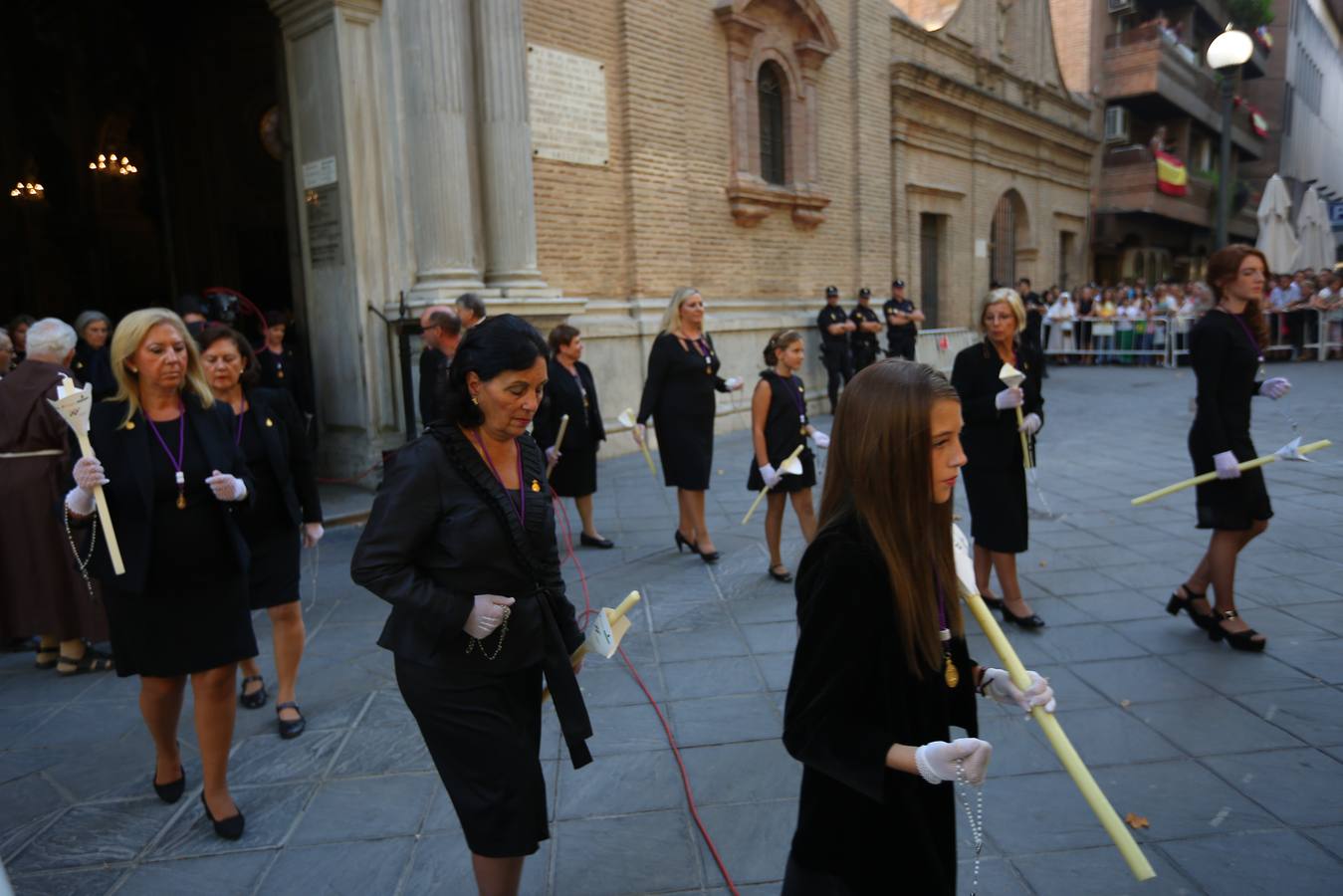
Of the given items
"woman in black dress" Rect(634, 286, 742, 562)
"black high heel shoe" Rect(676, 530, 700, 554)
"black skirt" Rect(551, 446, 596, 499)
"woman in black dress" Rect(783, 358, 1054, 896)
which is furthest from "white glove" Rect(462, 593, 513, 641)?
→ "black skirt" Rect(551, 446, 596, 499)

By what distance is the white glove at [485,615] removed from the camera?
2275 mm

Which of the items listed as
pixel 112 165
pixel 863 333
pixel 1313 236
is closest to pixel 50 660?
pixel 112 165

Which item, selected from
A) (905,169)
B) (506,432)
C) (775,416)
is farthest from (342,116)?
(905,169)

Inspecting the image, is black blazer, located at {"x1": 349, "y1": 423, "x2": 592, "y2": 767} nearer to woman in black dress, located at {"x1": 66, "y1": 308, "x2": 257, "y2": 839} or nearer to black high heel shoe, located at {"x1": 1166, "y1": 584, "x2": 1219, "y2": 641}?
woman in black dress, located at {"x1": 66, "y1": 308, "x2": 257, "y2": 839}

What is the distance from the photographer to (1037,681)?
2008 mm

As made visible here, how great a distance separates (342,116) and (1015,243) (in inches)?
754

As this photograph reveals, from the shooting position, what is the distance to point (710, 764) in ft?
12.4

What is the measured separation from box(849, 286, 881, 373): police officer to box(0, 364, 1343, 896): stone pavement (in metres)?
9.29

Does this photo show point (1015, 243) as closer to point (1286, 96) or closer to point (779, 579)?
point (779, 579)

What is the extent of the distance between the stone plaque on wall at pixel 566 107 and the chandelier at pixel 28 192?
901cm

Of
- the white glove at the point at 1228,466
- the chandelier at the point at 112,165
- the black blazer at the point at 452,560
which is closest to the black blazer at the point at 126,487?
the black blazer at the point at 452,560

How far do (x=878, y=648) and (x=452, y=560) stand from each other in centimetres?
113

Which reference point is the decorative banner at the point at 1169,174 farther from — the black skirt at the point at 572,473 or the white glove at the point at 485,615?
the white glove at the point at 485,615

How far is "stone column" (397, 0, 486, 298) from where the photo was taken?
29.6ft
